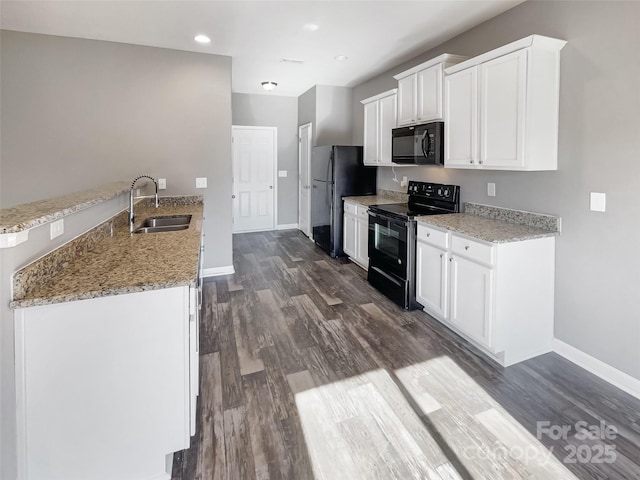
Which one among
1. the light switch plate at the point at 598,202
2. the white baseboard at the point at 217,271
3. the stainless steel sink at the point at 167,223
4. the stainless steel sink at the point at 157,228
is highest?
the light switch plate at the point at 598,202

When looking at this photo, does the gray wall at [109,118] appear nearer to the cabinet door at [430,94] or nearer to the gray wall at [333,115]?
the gray wall at [333,115]

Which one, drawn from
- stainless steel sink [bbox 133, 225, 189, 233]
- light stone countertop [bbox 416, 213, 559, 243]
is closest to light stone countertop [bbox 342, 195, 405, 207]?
light stone countertop [bbox 416, 213, 559, 243]

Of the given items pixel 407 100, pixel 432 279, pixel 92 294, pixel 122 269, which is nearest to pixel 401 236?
pixel 432 279

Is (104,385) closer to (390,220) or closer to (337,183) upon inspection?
(390,220)

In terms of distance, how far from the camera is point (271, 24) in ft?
10.9

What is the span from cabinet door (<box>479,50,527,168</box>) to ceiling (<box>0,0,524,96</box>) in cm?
64

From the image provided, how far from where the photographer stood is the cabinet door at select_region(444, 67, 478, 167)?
2900 mm

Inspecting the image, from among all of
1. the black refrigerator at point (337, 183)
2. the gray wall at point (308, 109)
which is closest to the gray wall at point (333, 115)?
the gray wall at point (308, 109)

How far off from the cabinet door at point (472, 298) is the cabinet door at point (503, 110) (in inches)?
31.5

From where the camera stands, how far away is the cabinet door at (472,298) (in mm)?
2524

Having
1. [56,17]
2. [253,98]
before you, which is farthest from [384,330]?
[253,98]

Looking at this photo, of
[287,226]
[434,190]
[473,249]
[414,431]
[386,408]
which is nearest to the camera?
[414,431]

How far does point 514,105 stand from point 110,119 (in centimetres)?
389

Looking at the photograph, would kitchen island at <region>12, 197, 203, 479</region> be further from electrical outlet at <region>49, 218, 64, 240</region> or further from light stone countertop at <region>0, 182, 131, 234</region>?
light stone countertop at <region>0, 182, 131, 234</region>
